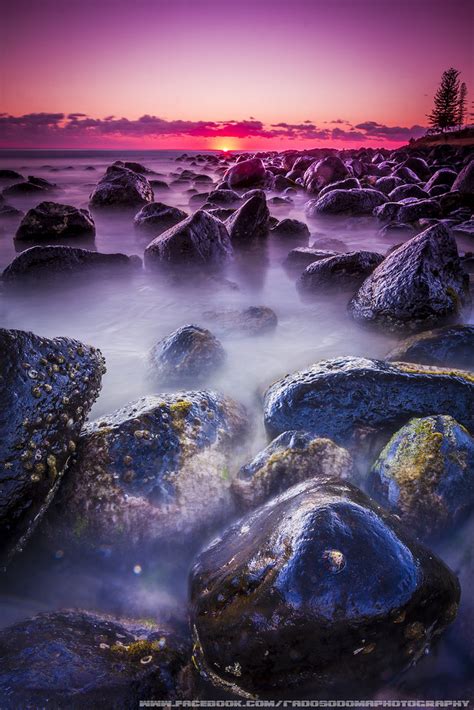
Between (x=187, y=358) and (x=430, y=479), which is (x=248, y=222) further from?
(x=430, y=479)

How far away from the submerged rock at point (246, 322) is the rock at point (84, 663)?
130 inches

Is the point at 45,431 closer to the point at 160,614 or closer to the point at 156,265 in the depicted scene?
the point at 160,614

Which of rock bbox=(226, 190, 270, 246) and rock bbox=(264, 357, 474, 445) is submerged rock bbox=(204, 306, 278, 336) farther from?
rock bbox=(226, 190, 270, 246)

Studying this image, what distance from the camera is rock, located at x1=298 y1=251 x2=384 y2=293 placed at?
19.1ft

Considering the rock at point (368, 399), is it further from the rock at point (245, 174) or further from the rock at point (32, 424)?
the rock at point (245, 174)

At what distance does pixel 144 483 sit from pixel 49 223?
7.79 m

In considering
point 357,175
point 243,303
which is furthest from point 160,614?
point 357,175

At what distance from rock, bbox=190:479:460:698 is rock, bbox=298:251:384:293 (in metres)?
4.48

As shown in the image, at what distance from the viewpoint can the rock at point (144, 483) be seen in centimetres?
229

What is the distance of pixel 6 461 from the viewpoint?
1.99 meters

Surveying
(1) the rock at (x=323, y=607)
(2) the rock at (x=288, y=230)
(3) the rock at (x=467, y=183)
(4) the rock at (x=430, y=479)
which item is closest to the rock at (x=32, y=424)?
(1) the rock at (x=323, y=607)

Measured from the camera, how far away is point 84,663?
65.4 inches

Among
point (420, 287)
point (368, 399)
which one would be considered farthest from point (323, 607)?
point (420, 287)

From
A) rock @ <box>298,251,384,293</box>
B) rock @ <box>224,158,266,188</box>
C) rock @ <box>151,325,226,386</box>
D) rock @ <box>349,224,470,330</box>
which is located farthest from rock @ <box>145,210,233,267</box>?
rock @ <box>224,158,266,188</box>
